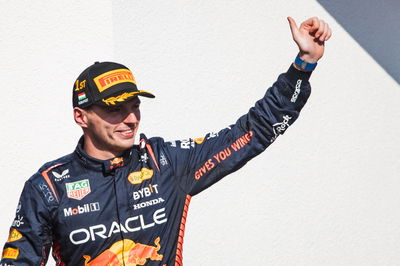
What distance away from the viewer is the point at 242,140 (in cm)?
216

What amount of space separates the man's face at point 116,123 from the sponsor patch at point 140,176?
0.10 m

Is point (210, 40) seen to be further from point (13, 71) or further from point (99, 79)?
point (99, 79)

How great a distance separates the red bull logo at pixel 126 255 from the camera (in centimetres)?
207

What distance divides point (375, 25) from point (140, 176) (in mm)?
2493

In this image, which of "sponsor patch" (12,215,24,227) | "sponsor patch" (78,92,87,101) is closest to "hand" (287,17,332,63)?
"sponsor patch" (78,92,87,101)

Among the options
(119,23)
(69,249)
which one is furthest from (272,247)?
(69,249)

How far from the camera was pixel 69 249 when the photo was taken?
2.07m

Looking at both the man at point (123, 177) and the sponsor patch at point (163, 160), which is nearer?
the man at point (123, 177)

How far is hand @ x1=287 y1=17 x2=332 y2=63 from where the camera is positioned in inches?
80.7

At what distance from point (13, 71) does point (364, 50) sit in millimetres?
2237

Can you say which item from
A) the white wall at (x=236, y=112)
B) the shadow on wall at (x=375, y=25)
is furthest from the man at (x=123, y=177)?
the shadow on wall at (x=375, y=25)

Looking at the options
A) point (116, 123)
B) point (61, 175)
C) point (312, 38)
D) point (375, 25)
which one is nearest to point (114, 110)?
point (116, 123)

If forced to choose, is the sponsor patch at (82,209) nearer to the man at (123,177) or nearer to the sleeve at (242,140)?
the man at (123,177)

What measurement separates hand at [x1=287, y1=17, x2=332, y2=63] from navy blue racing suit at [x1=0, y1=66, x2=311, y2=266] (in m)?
0.07
